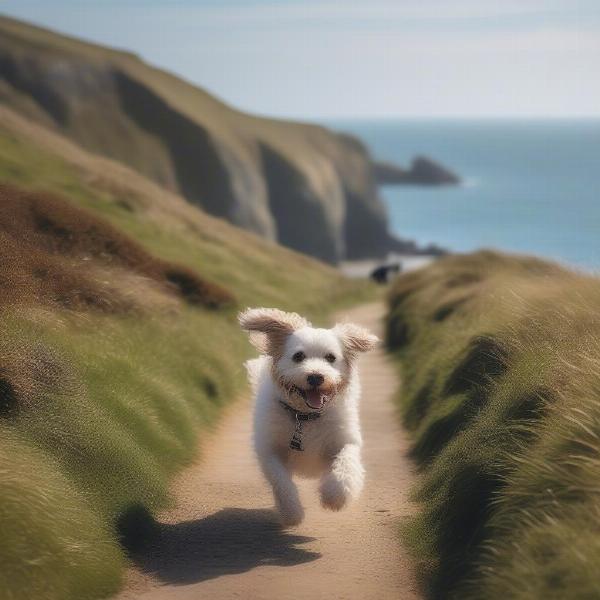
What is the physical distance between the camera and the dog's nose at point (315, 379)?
29.2 ft

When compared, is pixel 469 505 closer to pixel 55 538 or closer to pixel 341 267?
pixel 55 538

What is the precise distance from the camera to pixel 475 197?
194 m

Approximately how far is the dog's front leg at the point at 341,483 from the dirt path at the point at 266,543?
381mm

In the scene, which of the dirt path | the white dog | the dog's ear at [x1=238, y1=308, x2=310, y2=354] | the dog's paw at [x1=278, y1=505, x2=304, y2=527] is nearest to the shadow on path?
the dirt path

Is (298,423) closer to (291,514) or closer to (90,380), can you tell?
(291,514)

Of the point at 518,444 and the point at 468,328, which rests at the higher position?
the point at 518,444

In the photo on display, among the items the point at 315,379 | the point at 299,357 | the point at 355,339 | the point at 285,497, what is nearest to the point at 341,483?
the point at 285,497

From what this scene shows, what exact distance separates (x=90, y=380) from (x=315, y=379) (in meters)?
3.50

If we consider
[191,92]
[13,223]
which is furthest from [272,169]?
[13,223]

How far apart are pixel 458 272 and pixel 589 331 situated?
55.1ft

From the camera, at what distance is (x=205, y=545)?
8859 millimetres

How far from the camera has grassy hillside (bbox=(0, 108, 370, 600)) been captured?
763 centimetres

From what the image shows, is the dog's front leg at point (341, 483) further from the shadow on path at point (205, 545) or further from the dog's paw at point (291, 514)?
the shadow on path at point (205, 545)

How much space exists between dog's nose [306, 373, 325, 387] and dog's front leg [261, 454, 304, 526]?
0.92 meters
